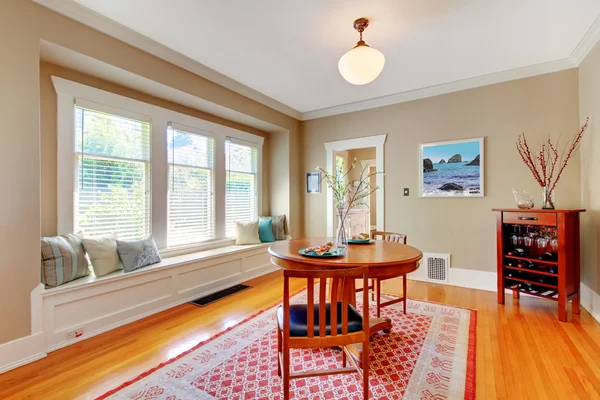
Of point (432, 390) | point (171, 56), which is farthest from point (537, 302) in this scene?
point (171, 56)

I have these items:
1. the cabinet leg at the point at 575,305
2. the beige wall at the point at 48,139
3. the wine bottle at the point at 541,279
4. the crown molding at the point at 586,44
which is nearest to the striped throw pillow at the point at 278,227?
the beige wall at the point at 48,139

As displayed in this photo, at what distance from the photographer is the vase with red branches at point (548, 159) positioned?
3.01m

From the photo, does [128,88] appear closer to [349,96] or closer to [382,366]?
[349,96]

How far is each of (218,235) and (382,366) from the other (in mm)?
2900

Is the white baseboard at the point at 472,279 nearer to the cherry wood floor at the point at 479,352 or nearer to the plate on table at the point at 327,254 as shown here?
the cherry wood floor at the point at 479,352

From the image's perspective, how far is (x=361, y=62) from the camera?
7.36ft

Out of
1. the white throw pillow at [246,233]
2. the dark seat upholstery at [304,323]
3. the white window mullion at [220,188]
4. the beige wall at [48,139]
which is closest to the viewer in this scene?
the dark seat upholstery at [304,323]

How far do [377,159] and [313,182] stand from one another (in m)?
1.24

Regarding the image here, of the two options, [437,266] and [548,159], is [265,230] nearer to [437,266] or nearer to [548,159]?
[437,266]

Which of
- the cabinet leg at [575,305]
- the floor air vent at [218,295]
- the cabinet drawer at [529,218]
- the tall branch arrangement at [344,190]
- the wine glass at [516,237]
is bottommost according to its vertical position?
the floor air vent at [218,295]

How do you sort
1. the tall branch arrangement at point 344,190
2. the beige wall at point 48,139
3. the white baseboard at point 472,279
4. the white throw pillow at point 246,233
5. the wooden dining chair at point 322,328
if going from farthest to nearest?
the white throw pillow at point 246,233, the white baseboard at point 472,279, the beige wall at point 48,139, the tall branch arrangement at point 344,190, the wooden dining chair at point 322,328

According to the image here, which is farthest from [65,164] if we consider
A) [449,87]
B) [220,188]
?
[449,87]

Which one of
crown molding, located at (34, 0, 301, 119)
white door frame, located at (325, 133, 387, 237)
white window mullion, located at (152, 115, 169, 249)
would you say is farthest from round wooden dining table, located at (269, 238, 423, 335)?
crown molding, located at (34, 0, 301, 119)

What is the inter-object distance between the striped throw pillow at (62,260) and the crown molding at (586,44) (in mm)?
4981
